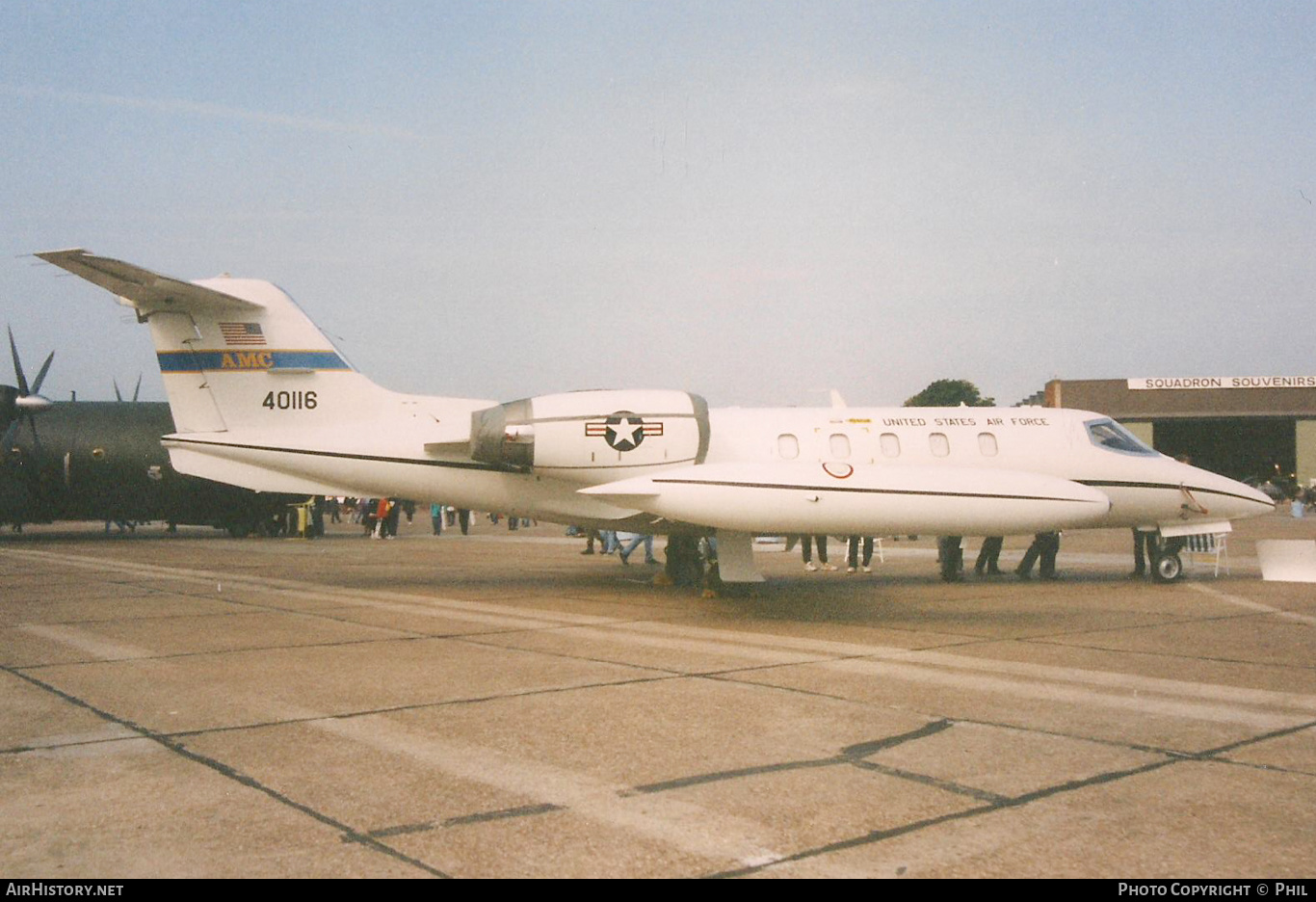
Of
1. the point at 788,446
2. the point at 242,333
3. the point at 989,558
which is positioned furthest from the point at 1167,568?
the point at 242,333

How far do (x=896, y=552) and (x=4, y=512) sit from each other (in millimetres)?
26846

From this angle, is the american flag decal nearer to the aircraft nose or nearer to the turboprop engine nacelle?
the turboprop engine nacelle

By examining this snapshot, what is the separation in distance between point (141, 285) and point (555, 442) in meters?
5.84

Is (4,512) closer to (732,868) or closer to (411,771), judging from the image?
(411,771)

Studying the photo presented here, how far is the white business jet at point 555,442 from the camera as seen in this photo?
44.2 ft

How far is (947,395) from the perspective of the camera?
9462cm


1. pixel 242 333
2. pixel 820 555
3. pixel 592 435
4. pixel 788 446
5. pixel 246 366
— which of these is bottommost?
Answer: pixel 820 555

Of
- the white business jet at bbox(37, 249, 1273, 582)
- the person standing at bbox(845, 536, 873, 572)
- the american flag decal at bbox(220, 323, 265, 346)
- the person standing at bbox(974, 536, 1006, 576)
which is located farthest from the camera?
the person standing at bbox(845, 536, 873, 572)

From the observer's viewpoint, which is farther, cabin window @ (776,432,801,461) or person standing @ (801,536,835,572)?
person standing @ (801,536,835,572)

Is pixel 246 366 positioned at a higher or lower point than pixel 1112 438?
higher

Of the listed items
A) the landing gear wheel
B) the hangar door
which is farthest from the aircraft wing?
the hangar door

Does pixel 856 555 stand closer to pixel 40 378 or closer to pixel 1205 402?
pixel 40 378

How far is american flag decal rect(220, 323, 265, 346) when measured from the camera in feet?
49.5

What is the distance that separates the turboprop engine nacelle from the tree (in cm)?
7968
